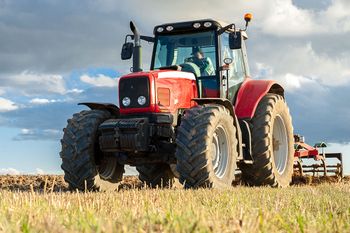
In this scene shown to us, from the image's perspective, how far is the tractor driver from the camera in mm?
9227

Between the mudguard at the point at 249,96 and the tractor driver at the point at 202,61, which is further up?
the tractor driver at the point at 202,61

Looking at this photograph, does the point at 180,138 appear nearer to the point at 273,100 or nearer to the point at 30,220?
the point at 273,100

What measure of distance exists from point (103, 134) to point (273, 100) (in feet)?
11.2

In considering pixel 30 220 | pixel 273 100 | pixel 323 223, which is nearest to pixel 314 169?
pixel 273 100

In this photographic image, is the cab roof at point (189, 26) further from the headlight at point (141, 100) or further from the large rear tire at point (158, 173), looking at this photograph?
the large rear tire at point (158, 173)

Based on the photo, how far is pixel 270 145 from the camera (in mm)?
9500

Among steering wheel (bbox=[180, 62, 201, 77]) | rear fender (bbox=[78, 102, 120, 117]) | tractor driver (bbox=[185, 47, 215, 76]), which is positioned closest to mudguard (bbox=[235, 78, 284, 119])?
tractor driver (bbox=[185, 47, 215, 76])

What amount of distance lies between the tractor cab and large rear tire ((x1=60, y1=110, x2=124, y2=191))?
5.58 feet

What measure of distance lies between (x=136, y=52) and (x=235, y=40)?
1751mm

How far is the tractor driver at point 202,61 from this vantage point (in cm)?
923

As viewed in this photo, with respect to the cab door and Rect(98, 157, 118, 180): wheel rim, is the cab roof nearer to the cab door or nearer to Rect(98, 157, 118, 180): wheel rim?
the cab door

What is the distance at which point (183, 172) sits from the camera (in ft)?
25.3

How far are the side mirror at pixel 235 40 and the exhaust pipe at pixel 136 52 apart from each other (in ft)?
5.24

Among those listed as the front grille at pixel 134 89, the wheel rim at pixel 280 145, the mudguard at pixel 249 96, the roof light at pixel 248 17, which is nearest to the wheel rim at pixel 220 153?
the mudguard at pixel 249 96
